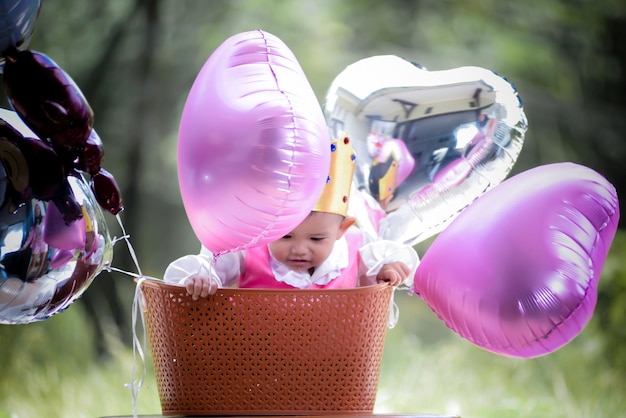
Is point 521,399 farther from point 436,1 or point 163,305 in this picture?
point 163,305

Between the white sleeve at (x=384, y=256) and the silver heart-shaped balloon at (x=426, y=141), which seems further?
A: the silver heart-shaped balloon at (x=426, y=141)

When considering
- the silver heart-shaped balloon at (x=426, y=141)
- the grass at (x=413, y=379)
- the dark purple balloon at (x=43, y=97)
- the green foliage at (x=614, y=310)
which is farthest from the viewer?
the green foliage at (x=614, y=310)

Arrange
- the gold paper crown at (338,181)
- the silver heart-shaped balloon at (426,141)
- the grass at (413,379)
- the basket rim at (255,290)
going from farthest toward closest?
the grass at (413,379) → the silver heart-shaped balloon at (426,141) → the gold paper crown at (338,181) → the basket rim at (255,290)

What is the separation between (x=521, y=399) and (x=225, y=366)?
5.62 feet

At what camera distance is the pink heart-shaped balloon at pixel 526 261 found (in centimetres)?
114


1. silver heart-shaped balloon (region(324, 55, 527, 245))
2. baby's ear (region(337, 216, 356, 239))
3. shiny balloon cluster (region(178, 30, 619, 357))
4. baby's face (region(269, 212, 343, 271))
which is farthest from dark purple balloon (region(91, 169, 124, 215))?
silver heart-shaped balloon (region(324, 55, 527, 245))

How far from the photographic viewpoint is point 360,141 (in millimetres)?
1658

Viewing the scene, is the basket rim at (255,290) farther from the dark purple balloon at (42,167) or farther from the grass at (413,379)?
the grass at (413,379)

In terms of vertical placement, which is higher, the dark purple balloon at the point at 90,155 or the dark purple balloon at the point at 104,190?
the dark purple balloon at the point at 90,155

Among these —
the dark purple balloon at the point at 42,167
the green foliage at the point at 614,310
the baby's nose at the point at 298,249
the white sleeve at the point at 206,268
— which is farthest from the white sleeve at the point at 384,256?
the green foliage at the point at 614,310

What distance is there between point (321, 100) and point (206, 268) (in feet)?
5.54

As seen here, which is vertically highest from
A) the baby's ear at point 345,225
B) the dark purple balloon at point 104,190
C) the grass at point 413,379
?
the dark purple balloon at point 104,190

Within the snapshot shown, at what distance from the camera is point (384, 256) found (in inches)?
58.1

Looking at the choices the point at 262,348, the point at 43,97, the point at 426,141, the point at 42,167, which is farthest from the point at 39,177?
the point at 426,141
